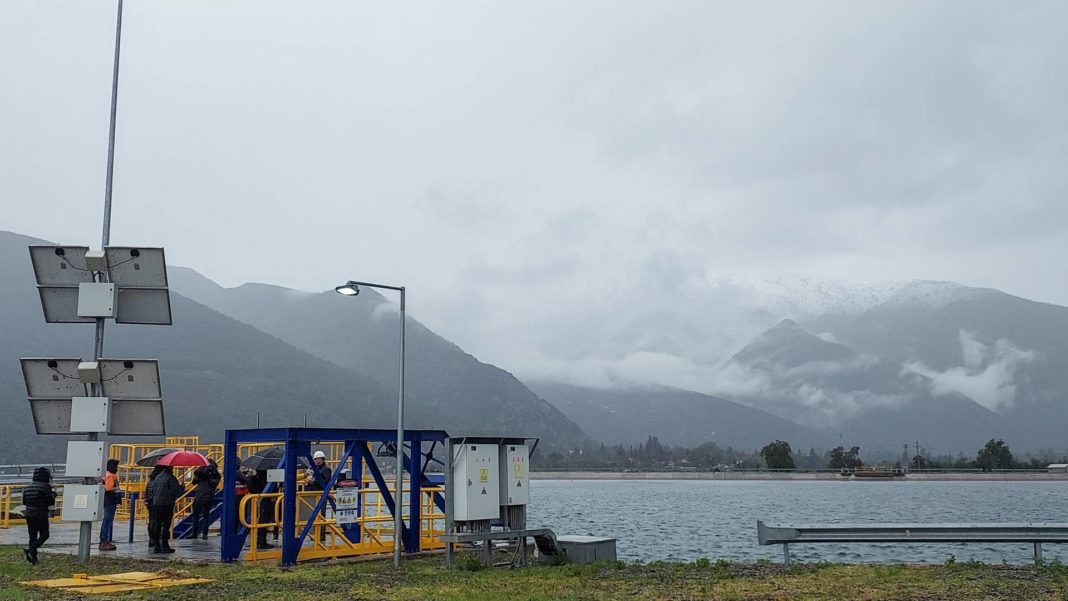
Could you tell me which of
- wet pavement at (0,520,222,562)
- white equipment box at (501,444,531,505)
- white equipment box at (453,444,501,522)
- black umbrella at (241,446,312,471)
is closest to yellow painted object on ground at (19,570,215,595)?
wet pavement at (0,520,222,562)

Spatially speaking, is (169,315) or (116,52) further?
(116,52)

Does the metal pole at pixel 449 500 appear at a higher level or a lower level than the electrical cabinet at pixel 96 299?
lower

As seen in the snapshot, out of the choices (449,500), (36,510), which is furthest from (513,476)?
(36,510)

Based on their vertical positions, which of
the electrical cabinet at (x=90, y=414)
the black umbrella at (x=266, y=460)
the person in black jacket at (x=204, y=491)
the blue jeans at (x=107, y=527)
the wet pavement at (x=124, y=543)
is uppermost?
the electrical cabinet at (x=90, y=414)

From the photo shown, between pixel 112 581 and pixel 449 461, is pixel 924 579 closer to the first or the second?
pixel 449 461

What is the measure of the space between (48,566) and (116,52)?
445 inches

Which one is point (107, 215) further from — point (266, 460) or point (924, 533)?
point (924, 533)

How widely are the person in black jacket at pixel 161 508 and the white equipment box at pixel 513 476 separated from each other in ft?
27.8

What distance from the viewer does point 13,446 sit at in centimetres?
16062

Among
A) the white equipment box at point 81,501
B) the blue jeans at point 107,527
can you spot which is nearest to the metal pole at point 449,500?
the white equipment box at point 81,501

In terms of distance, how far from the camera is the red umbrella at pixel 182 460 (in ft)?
80.4

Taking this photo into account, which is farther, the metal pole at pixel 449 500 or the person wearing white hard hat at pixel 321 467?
the person wearing white hard hat at pixel 321 467

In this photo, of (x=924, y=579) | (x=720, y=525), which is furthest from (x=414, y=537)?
(x=720, y=525)

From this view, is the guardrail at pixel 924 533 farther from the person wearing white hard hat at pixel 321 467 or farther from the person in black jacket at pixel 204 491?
the person in black jacket at pixel 204 491
